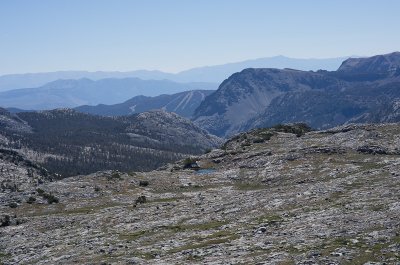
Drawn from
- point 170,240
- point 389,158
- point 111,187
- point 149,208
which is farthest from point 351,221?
point 111,187

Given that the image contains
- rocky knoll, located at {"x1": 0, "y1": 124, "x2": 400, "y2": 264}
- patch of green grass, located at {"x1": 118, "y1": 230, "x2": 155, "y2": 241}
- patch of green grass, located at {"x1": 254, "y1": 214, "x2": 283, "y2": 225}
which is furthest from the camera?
patch of green grass, located at {"x1": 118, "y1": 230, "x2": 155, "y2": 241}

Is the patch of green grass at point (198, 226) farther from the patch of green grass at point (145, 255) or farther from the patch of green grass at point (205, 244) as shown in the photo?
the patch of green grass at point (145, 255)

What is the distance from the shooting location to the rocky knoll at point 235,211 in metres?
42.7

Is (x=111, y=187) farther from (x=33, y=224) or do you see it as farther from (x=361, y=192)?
(x=361, y=192)

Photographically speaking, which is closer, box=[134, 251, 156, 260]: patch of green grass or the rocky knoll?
the rocky knoll

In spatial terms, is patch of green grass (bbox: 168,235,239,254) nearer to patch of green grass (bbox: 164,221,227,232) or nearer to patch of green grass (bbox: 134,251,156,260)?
patch of green grass (bbox: 134,251,156,260)

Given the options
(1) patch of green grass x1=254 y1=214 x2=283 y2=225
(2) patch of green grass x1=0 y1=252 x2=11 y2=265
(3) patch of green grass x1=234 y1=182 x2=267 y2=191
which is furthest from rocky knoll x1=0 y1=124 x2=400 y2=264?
(2) patch of green grass x1=0 y1=252 x2=11 y2=265

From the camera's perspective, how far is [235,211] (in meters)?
64.0

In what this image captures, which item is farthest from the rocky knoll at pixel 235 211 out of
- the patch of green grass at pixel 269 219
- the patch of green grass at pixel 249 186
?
the patch of green grass at pixel 249 186

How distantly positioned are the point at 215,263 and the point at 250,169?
214 feet

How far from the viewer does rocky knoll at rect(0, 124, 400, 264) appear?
1682 inches

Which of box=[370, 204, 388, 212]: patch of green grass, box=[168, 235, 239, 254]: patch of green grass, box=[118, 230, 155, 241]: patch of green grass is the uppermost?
box=[370, 204, 388, 212]: patch of green grass

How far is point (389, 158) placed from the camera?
8788 cm

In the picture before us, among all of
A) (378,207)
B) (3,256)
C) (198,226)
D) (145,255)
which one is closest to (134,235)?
(198,226)
